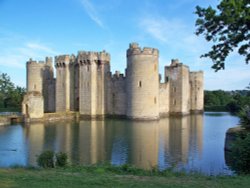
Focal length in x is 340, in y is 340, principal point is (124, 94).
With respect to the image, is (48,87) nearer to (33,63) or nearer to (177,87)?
(33,63)

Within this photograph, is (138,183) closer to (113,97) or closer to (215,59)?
(215,59)

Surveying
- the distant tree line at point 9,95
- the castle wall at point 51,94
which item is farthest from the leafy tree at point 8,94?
the castle wall at point 51,94

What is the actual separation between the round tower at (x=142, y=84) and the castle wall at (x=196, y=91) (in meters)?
17.6

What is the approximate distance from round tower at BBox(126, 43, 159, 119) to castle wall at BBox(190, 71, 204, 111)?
57.8 feet

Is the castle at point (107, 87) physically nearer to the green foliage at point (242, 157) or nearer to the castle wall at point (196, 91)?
the castle wall at point (196, 91)

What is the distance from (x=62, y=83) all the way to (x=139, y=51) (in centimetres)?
1237

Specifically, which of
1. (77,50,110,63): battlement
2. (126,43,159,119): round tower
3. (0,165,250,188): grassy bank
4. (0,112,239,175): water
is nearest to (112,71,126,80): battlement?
(77,50,110,63): battlement

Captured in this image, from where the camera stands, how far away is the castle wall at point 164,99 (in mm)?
41125

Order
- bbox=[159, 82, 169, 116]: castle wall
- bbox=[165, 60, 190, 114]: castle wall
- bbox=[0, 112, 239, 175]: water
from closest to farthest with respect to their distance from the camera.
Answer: bbox=[0, 112, 239, 175]: water → bbox=[159, 82, 169, 116]: castle wall → bbox=[165, 60, 190, 114]: castle wall

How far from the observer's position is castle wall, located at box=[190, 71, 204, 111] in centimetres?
5088

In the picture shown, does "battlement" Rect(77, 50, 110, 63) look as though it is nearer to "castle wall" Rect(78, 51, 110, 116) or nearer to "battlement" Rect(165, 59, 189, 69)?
"castle wall" Rect(78, 51, 110, 116)

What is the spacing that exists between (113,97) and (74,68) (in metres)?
6.51

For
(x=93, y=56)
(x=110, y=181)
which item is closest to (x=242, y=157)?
(x=110, y=181)

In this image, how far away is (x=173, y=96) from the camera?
43.4m
